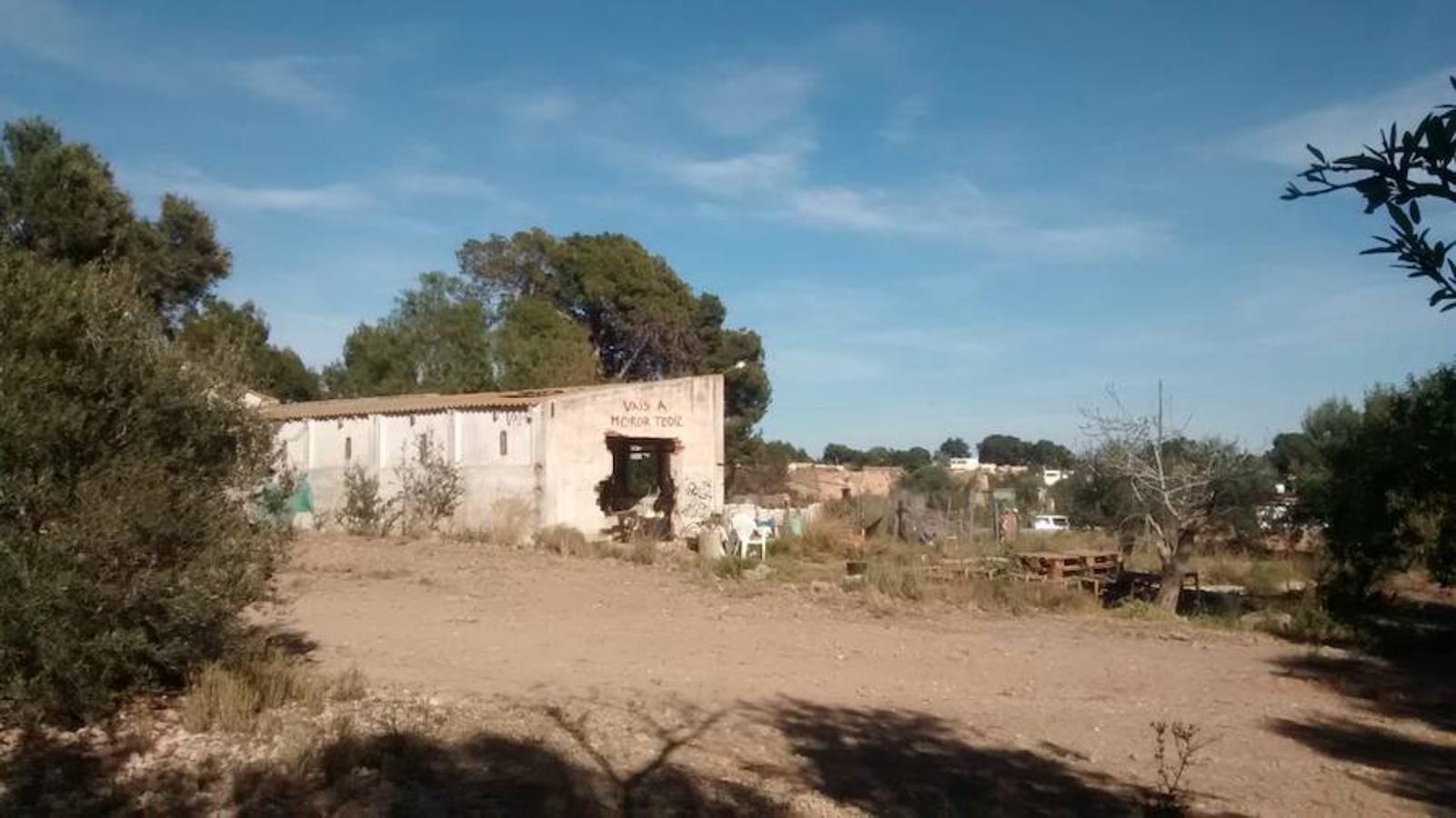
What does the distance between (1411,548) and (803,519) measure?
17619 mm

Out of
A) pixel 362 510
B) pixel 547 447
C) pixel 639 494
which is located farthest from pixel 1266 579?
pixel 362 510

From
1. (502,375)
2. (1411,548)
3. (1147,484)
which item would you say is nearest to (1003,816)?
(1411,548)

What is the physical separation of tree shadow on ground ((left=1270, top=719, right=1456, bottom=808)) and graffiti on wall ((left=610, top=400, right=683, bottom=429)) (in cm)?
2063

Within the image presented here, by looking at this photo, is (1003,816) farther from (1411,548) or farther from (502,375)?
(502,375)

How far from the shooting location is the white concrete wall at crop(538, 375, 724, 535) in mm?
28844

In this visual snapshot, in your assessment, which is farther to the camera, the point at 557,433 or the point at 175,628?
the point at 557,433

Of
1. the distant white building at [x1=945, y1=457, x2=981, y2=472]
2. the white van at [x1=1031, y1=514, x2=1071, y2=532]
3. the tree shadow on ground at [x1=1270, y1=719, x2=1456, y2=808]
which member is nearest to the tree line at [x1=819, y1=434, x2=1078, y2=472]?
the distant white building at [x1=945, y1=457, x2=981, y2=472]

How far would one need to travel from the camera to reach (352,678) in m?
9.22

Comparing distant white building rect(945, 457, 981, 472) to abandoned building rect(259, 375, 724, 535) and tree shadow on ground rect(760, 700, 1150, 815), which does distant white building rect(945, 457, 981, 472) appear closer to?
abandoned building rect(259, 375, 724, 535)

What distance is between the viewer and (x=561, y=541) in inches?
1004

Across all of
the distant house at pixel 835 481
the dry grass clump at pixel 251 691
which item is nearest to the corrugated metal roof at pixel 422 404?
the dry grass clump at pixel 251 691

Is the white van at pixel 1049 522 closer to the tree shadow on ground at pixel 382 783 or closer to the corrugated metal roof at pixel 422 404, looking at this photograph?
the corrugated metal roof at pixel 422 404

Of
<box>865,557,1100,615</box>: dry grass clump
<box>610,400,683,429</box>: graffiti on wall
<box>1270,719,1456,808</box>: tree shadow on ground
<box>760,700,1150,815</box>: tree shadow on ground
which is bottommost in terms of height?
<box>1270,719,1456,808</box>: tree shadow on ground

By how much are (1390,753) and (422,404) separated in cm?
2480
